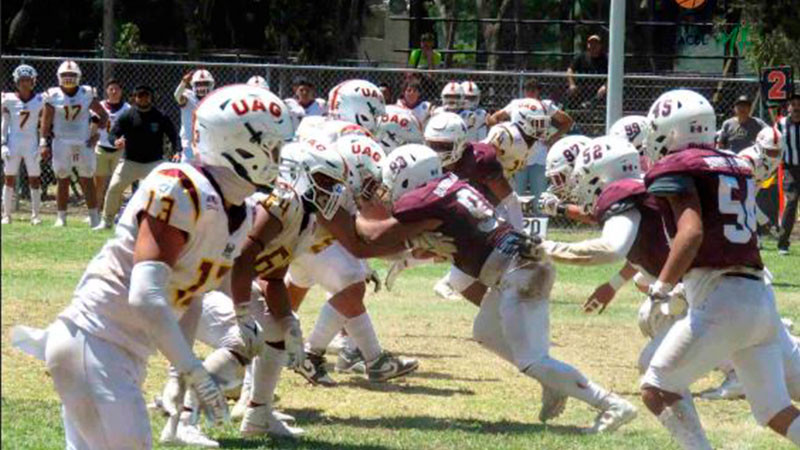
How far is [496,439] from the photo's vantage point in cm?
805

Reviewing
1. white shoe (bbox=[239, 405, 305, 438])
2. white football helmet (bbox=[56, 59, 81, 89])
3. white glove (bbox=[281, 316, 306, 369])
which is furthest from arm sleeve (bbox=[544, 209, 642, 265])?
white football helmet (bbox=[56, 59, 81, 89])

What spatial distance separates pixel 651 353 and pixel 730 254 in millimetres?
1591

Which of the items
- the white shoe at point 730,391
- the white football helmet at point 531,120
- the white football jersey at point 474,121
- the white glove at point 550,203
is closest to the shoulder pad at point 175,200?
the white glove at point 550,203

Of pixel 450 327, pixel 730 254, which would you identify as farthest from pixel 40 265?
pixel 730 254

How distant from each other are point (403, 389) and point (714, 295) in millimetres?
3441

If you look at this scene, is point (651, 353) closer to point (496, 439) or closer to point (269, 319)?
point (496, 439)

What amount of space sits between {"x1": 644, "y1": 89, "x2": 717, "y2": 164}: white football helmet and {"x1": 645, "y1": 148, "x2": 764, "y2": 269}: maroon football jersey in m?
0.30

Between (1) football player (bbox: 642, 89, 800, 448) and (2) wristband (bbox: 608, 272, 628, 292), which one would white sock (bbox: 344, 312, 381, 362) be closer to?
(2) wristband (bbox: 608, 272, 628, 292)

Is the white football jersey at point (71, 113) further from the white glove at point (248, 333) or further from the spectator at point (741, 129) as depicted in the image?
the white glove at point (248, 333)

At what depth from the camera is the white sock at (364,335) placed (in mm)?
9594

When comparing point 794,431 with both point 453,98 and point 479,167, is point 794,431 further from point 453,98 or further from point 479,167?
point 453,98

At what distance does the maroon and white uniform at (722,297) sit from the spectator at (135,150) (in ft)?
43.2

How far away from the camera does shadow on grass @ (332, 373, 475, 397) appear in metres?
9.62

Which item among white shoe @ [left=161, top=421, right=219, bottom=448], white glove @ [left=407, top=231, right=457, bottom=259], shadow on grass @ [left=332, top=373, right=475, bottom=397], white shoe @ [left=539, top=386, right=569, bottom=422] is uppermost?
white glove @ [left=407, top=231, right=457, bottom=259]
